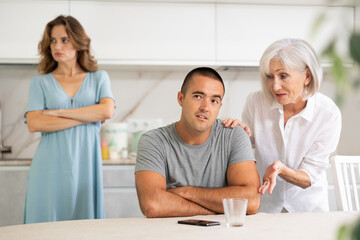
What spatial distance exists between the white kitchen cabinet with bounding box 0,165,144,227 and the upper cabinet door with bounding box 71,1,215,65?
92cm

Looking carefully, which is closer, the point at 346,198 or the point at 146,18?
the point at 346,198

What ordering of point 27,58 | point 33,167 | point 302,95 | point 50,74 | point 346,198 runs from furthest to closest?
point 27,58 < point 50,74 < point 33,167 < point 302,95 < point 346,198

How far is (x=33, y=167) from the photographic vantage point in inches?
84.7

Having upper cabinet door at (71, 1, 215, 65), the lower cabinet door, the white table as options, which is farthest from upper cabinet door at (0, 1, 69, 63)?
the white table

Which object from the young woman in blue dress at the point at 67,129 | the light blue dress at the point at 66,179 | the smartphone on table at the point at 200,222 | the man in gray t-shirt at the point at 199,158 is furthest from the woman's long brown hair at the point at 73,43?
the smartphone on table at the point at 200,222

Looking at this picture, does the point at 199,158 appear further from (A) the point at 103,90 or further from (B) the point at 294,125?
(A) the point at 103,90

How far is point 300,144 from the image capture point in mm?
1861

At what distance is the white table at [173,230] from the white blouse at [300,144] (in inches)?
20.6

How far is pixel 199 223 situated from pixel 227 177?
0.56 metres

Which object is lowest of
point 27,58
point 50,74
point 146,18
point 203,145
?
point 203,145

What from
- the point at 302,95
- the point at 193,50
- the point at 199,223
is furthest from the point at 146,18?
the point at 199,223

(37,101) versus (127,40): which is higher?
(127,40)

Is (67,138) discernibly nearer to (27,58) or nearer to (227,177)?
(227,177)

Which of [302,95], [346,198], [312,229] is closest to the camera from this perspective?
[312,229]
